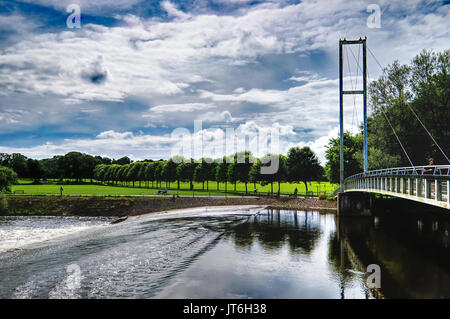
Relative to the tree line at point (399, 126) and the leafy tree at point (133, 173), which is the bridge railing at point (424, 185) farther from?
the leafy tree at point (133, 173)

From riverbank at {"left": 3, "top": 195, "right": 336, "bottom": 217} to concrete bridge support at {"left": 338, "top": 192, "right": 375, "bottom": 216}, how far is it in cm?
1037

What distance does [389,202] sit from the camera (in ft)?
159

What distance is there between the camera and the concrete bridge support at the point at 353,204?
153 ft

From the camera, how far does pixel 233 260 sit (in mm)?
23812

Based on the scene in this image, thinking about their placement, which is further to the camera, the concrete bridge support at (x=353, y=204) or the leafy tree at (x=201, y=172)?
the leafy tree at (x=201, y=172)

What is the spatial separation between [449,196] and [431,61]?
40342 millimetres

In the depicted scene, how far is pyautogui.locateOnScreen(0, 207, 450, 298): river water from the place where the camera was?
1781 cm

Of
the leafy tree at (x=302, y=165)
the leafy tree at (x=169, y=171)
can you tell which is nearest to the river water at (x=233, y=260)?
the leafy tree at (x=302, y=165)

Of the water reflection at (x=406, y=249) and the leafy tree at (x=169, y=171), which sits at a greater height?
the leafy tree at (x=169, y=171)

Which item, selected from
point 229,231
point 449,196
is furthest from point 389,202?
point 449,196

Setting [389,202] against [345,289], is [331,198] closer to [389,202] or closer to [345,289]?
[389,202]

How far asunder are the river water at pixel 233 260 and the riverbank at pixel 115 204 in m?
18.0

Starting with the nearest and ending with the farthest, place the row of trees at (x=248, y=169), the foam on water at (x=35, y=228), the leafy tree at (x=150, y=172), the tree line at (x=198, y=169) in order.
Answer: the foam on water at (x=35, y=228) < the row of trees at (x=248, y=169) < the tree line at (x=198, y=169) < the leafy tree at (x=150, y=172)

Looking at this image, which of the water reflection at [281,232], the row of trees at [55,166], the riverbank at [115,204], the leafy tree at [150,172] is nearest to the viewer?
the water reflection at [281,232]
